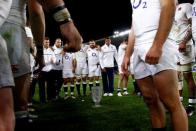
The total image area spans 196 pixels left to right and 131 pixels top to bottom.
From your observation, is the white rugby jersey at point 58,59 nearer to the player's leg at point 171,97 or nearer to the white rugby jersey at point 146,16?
the white rugby jersey at point 146,16

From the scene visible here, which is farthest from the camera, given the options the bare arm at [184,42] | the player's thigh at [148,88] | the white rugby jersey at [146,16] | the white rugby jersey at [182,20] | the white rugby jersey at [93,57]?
the white rugby jersey at [93,57]

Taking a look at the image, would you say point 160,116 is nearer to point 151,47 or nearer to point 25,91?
point 151,47

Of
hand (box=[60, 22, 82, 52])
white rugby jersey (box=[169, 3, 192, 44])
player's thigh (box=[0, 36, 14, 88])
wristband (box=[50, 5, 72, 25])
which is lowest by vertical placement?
player's thigh (box=[0, 36, 14, 88])

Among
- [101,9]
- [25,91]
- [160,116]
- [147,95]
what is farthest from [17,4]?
[101,9]

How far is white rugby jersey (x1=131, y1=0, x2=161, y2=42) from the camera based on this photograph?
11.6ft

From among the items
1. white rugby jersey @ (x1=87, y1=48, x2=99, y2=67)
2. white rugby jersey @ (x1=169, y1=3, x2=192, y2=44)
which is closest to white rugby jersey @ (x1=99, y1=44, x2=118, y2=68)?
white rugby jersey @ (x1=87, y1=48, x2=99, y2=67)

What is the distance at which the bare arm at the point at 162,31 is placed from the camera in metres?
3.29

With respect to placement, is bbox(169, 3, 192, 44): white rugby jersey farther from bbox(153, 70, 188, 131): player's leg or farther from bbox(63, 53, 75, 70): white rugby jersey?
bbox(63, 53, 75, 70): white rugby jersey

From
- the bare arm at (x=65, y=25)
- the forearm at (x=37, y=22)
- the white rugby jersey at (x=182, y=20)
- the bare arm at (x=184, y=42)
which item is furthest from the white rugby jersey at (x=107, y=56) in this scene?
the bare arm at (x=65, y=25)

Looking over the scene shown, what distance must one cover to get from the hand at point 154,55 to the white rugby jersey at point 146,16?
0.87 ft

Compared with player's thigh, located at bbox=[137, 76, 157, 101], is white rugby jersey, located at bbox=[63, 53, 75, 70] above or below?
above

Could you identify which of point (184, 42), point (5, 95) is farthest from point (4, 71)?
point (184, 42)

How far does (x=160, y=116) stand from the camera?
3.77 m

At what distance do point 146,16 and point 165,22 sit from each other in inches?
12.1
